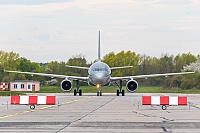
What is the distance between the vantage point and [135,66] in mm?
119688

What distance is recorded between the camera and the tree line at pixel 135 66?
302 feet

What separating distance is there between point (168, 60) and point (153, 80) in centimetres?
1409

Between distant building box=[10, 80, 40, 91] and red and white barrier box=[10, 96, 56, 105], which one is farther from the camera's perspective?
distant building box=[10, 80, 40, 91]

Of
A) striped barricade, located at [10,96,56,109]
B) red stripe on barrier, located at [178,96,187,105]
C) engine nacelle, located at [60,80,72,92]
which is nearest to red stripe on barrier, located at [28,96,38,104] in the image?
striped barricade, located at [10,96,56,109]

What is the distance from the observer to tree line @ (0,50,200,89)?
91938 mm

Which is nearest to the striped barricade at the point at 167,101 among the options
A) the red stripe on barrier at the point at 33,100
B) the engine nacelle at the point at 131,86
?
the red stripe on barrier at the point at 33,100

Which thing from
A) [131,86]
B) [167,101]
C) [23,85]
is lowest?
[167,101]

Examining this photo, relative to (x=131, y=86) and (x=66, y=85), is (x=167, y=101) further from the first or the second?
(x=66, y=85)

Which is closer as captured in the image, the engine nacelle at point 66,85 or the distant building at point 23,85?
the engine nacelle at point 66,85

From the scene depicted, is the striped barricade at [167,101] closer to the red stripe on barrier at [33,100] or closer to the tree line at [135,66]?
the red stripe on barrier at [33,100]

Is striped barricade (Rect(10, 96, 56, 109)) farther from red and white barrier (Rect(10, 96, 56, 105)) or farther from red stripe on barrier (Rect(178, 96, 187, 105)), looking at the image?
red stripe on barrier (Rect(178, 96, 187, 105))

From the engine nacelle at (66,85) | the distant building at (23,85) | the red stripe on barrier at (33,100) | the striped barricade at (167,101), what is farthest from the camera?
the distant building at (23,85)

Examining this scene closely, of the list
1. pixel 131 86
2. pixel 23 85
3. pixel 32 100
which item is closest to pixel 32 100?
pixel 32 100

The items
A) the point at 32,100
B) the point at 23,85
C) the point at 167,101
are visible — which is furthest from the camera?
the point at 23,85
